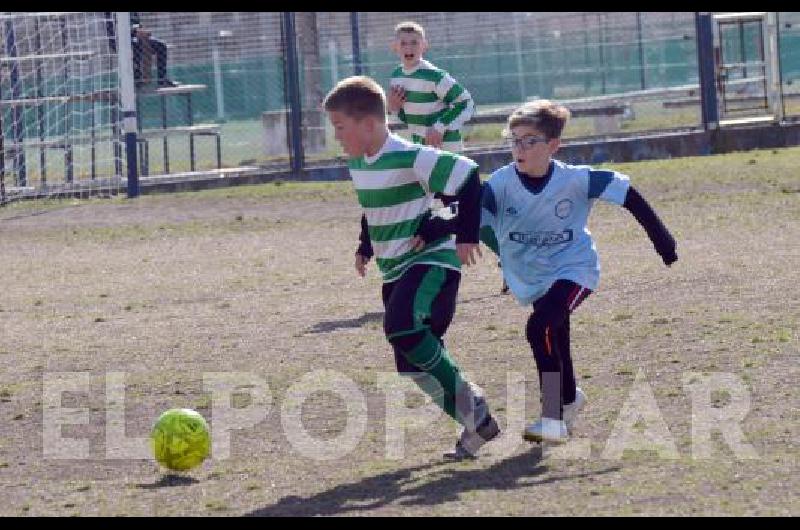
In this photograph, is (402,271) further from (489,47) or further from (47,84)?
(489,47)

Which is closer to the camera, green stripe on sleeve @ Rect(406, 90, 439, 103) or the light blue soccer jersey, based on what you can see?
the light blue soccer jersey

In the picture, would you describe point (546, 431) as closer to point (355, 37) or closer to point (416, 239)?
point (416, 239)

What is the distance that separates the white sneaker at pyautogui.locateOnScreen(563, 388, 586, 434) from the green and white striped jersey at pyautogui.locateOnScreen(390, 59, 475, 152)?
5440mm

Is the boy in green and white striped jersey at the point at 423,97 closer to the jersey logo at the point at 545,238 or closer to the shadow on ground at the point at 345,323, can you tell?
the shadow on ground at the point at 345,323

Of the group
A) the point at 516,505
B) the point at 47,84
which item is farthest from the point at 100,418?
the point at 47,84

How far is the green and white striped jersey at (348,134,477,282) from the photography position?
21.4 feet

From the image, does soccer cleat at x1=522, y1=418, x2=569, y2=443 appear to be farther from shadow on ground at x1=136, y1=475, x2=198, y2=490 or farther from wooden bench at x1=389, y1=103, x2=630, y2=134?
wooden bench at x1=389, y1=103, x2=630, y2=134

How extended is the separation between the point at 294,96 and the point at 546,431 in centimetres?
1620

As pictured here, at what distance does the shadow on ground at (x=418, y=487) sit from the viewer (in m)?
5.61

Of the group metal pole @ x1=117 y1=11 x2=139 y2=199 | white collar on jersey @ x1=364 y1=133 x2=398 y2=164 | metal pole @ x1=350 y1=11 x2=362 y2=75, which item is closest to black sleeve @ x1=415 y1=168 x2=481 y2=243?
white collar on jersey @ x1=364 y1=133 x2=398 y2=164

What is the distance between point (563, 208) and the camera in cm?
678

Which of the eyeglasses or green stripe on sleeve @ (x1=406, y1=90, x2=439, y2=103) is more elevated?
green stripe on sleeve @ (x1=406, y1=90, x2=439, y2=103)

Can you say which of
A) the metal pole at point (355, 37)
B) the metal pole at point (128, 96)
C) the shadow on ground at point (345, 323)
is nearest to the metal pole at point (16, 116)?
the metal pole at point (128, 96)

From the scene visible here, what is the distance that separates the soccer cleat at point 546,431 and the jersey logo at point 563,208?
87cm
